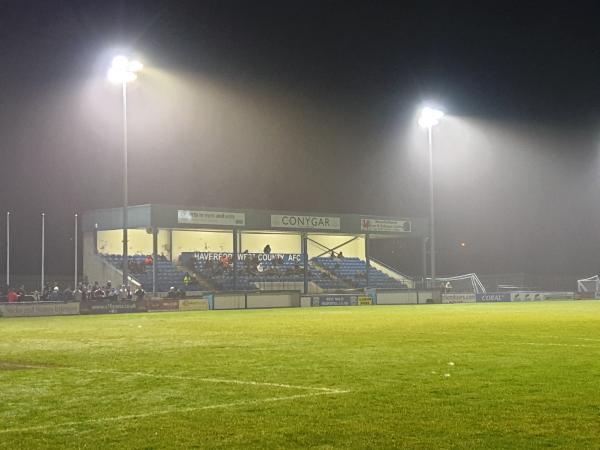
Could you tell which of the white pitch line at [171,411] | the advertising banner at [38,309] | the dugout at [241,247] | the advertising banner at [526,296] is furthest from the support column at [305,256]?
the white pitch line at [171,411]

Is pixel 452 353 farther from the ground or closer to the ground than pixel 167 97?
closer to the ground

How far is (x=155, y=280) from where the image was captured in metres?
56.8

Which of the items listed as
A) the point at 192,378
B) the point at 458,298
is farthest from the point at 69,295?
the point at 192,378

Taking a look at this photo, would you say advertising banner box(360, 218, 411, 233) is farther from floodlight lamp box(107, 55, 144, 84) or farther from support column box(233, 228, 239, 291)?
floodlight lamp box(107, 55, 144, 84)

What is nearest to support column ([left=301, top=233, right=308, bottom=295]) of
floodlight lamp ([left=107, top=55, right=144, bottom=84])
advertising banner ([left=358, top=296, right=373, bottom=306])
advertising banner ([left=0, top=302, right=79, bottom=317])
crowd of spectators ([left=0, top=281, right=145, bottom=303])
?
advertising banner ([left=358, top=296, right=373, bottom=306])

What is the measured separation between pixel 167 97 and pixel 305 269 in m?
21.2

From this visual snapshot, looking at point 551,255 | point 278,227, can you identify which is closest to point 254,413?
point 278,227

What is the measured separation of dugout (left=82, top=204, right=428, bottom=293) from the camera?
6141cm

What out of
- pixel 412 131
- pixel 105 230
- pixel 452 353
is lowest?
pixel 452 353

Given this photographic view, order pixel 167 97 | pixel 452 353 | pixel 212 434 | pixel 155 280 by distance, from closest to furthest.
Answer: pixel 212 434, pixel 452 353, pixel 167 97, pixel 155 280

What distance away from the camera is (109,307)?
147 feet

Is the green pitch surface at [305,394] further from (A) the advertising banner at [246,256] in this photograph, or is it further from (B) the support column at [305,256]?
→ (A) the advertising banner at [246,256]

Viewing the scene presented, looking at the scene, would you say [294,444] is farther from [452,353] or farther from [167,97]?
[167,97]

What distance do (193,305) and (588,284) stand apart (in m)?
37.1
